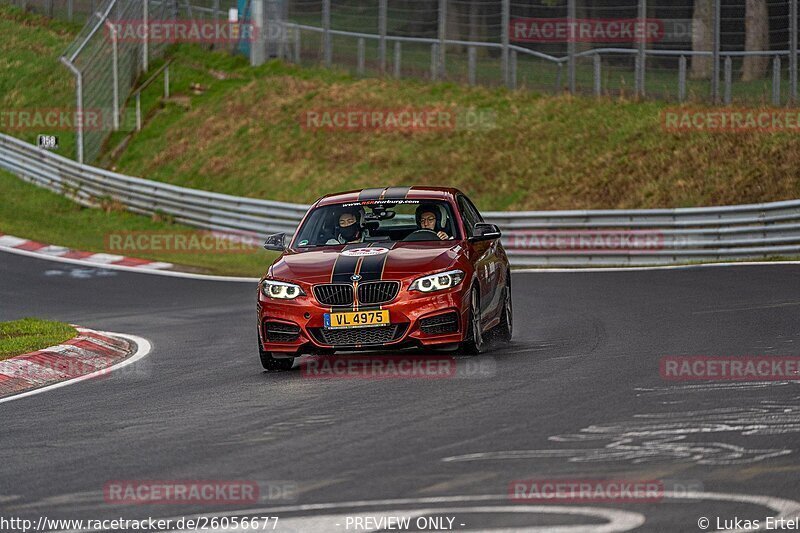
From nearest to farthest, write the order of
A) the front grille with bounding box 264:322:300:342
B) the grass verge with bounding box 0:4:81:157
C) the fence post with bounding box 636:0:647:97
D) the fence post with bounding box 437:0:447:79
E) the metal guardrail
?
the front grille with bounding box 264:322:300:342 < the metal guardrail < the fence post with bounding box 636:0:647:97 < the fence post with bounding box 437:0:447:79 < the grass verge with bounding box 0:4:81:157

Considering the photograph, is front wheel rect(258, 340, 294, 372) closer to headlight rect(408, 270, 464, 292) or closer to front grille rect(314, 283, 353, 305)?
front grille rect(314, 283, 353, 305)

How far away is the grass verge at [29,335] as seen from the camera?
13102 mm

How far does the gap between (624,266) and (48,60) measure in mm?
29368

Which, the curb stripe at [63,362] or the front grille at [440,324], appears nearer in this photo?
the front grille at [440,324]

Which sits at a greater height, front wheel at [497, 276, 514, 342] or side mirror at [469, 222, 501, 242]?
side mirror at [469, 222, 501, 242]

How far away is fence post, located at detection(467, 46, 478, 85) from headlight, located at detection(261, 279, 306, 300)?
23597 millimetres

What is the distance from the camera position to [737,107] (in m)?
28.2

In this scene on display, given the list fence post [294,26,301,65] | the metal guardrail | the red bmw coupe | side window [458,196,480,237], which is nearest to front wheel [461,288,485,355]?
the red bmw coupe

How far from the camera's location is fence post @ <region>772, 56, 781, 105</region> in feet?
88.8

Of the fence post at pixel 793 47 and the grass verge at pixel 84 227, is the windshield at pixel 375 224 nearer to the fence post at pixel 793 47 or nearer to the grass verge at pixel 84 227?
the grass verge at pixel 84 227

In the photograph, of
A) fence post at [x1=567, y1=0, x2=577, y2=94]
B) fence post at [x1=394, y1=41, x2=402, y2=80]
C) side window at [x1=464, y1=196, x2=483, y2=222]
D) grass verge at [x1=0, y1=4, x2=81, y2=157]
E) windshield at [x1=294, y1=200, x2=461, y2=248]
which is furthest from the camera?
grass verge at [x1=0, y1=4, x2=81, y2=157]

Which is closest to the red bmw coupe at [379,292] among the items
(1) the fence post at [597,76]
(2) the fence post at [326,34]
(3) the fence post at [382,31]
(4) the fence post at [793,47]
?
(4) the fence post at [793,47]

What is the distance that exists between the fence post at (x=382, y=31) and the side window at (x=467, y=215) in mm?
22995

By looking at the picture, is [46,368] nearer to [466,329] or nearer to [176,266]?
[466,329]
